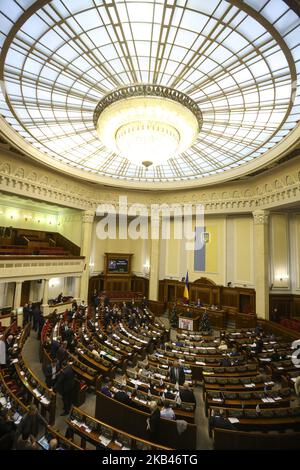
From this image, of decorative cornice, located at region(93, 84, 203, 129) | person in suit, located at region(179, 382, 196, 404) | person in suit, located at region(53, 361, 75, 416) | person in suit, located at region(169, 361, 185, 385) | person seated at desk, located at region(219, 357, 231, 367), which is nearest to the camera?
person in suit, located at region(179, 382, 196, 404)

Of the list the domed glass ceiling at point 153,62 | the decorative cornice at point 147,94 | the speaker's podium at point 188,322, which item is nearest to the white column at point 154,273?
the speaker's podium at point 188,322

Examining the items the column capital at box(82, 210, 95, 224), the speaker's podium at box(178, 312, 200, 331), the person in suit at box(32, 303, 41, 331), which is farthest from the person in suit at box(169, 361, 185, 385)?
the column capital at box(82, 210, 95, 224)

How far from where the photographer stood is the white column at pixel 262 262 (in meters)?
14.6

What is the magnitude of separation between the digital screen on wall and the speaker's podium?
7.86m

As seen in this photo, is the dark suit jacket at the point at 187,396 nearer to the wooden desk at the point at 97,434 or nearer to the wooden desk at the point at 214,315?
the wooden desk at the point at 97,434

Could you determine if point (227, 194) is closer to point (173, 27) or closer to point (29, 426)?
point (173, 27)

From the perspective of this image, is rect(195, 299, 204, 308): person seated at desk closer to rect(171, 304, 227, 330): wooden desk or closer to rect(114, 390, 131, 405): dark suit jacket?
rect(171, 304, 227, 330): wooden desk

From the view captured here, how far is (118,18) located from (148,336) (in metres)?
11.6

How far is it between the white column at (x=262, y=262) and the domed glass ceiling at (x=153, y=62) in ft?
16.6

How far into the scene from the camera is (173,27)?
6.13 m

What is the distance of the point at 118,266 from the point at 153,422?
16431 mm

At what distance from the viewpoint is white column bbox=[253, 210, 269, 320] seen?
14555 millimetres

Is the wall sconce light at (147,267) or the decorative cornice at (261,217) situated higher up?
the decorative cornice at (261,217)

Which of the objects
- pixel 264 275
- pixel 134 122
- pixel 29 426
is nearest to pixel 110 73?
pixel 134 122
